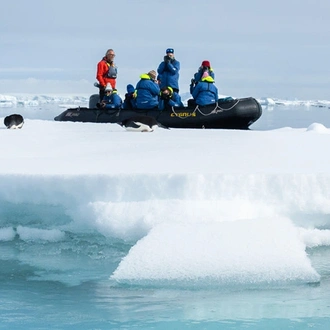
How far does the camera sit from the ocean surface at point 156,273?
379cm

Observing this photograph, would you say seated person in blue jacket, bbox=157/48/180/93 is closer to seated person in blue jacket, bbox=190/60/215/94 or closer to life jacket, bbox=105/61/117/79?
seated person in blue jacket, bbox=190/60/215/94

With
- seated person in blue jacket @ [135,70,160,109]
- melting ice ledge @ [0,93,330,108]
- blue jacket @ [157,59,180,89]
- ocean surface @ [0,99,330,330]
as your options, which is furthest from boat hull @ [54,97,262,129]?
melting ice ledge @ [0,93,330,108]

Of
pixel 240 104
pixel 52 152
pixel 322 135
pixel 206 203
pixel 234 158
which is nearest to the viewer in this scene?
pixel 206 203

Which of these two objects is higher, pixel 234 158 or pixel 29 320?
pixel 234 158

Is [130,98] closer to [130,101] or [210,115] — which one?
[130,101]

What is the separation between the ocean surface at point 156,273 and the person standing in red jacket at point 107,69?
27.3 feet

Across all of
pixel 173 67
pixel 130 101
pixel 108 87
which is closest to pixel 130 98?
pixel 130 101

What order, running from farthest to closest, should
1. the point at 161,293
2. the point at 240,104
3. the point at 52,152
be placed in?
the point at 240,104, the point at 52,152, the point at 161,293

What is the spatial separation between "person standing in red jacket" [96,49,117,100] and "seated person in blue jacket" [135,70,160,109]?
964 mm

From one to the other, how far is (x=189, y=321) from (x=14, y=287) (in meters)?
1.27

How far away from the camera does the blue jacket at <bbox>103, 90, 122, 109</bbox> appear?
13641mm

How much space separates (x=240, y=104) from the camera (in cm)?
1277

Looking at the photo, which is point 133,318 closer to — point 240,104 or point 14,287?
point 14,287

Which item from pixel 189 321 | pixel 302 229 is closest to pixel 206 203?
pixel 302 229
